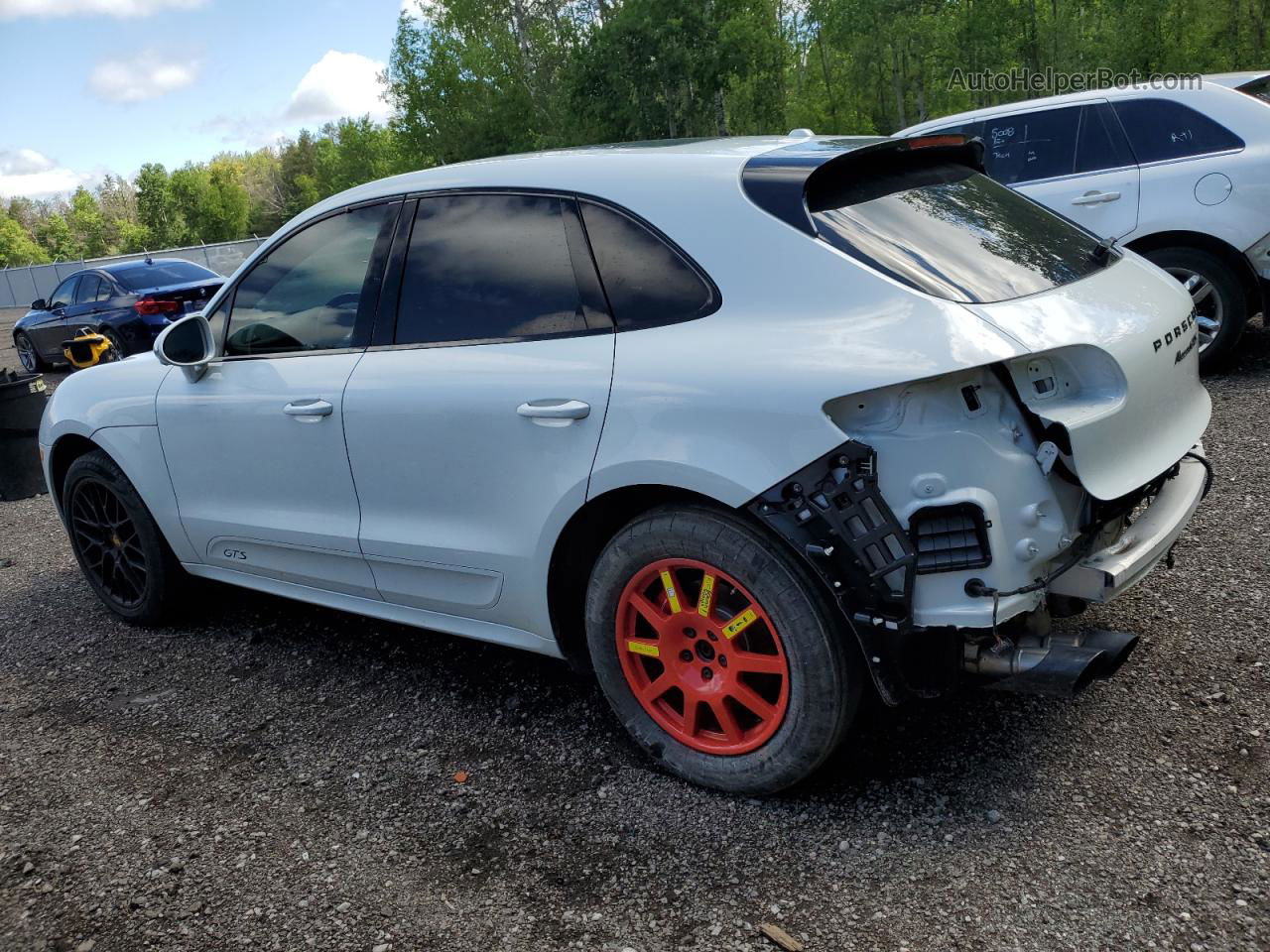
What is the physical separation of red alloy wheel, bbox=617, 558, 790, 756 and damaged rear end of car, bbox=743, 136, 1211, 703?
30cm

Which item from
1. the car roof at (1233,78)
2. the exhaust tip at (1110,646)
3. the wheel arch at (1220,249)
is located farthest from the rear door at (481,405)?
the car roof at (1233,78)

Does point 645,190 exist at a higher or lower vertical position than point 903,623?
higher

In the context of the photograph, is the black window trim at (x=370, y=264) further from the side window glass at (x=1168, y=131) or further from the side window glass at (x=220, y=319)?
the side window glass at (x=1168, y=131)

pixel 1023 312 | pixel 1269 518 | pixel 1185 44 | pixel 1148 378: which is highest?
pixel 1185 44

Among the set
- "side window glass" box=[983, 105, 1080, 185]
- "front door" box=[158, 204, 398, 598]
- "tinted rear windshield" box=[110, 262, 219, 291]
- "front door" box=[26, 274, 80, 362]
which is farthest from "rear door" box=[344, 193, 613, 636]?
"front door" box=[26, 274, 80, 362]

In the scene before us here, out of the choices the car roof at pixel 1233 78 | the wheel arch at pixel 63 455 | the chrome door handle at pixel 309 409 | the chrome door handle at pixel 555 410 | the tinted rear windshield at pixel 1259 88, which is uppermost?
the car roof at pixel 1233 78

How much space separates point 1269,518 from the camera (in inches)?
172

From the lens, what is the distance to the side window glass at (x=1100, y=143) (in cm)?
678

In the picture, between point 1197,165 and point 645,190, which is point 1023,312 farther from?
point 1197,165

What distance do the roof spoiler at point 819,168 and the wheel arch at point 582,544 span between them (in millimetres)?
781

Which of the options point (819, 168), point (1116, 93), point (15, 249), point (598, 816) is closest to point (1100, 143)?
point (1116, 93)

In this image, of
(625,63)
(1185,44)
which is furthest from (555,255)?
(625,63)

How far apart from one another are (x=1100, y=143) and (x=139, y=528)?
6.26 meters

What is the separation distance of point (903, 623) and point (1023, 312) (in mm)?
819
